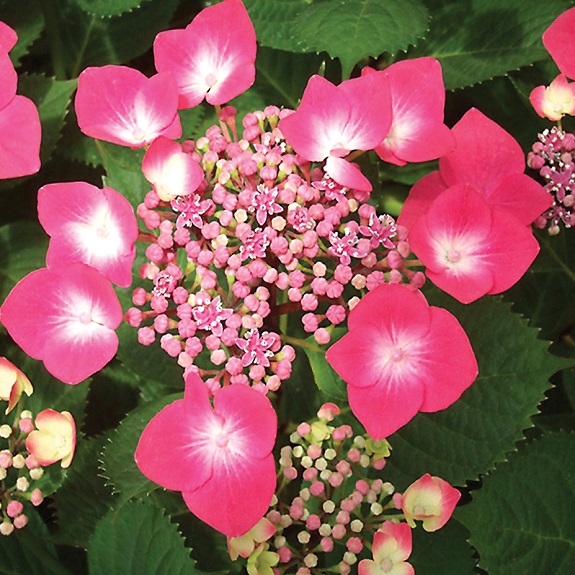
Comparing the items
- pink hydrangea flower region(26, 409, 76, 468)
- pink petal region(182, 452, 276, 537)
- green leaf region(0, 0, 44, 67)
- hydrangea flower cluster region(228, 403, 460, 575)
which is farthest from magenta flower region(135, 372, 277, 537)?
green leaf region(0, 0, 44, 67)

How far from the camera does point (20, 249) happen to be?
1179mm

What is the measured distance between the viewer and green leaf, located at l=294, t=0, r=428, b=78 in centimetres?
94

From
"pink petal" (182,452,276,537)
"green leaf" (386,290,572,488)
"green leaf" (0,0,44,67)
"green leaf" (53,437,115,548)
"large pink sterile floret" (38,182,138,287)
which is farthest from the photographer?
"green leaf" (0,0,44,67)

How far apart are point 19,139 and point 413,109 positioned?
0.42m

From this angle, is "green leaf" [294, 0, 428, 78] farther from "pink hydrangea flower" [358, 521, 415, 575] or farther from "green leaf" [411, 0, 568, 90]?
"pink hydrangea flower" [358, 521, 415, 575]

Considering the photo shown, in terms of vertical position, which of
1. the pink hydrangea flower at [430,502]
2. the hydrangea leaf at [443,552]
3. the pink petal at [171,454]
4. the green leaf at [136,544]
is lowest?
the hydrangea leaf at [443,552]

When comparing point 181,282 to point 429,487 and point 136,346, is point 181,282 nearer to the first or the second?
point 136,346

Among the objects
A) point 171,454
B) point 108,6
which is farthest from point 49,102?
point 171,454

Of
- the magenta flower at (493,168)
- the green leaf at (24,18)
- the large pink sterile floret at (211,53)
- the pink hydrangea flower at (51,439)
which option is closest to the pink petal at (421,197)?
the magenta flower at (493,168)

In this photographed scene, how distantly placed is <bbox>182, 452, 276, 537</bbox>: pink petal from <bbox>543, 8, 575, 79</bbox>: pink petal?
1.85 feet

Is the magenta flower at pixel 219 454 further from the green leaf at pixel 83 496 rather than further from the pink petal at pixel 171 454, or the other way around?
the green leaf at pixel 83 496

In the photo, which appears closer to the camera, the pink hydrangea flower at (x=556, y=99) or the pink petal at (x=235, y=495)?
the pink petal at (x=235, y=495)

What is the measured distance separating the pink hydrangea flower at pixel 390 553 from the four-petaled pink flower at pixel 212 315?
0.27 meters

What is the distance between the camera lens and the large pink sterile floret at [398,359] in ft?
2.40
